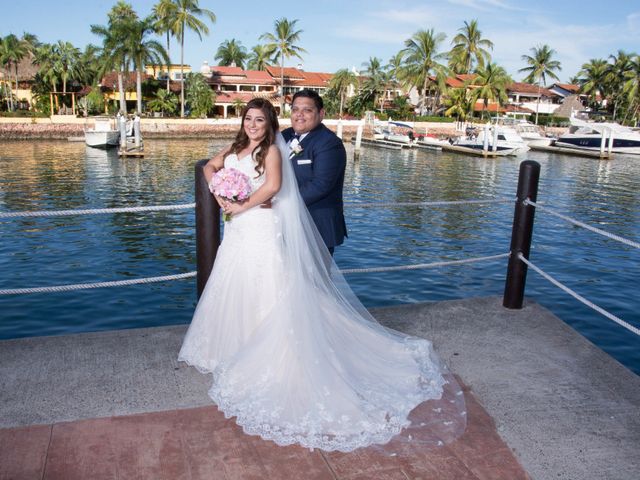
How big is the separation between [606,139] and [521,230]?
154 feet

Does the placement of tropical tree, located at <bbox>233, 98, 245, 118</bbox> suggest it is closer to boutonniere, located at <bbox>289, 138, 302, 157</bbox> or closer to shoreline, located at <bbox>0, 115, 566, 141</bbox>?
shoreline, located at <bbox>0, 115, 566, 141</bbox>

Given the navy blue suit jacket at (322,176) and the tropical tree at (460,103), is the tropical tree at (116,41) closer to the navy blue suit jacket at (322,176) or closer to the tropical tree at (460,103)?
the tropical tree at (460,103)

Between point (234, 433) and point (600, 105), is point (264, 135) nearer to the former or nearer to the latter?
point (234, 433)

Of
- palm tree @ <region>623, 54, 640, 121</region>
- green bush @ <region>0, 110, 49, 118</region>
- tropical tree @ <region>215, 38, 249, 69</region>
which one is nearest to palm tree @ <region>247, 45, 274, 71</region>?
tropical tree @ <region>215, 38, 249, 69</region>

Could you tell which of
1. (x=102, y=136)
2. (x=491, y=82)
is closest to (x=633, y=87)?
(x=491, y=82)

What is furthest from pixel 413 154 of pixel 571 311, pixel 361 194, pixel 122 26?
pixel 571 311

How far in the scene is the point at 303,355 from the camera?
3459 mm

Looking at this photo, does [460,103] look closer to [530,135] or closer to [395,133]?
[395,133]

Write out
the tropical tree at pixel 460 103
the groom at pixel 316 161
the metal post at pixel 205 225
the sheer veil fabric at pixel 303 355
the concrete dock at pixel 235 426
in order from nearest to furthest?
the concrete dock at pixel 235 426 < the sheer veil fabric at pixel 303 355 < the groom at pixel 316 161 < the metal post at pixel 205 225 < the tropical tree at pixel 460 103

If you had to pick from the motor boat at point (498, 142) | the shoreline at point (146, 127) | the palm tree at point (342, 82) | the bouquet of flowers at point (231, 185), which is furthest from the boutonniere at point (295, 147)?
the palm tree at point (342, 82)

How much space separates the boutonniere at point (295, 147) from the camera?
4.07 meters

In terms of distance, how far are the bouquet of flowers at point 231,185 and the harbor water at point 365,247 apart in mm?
5819

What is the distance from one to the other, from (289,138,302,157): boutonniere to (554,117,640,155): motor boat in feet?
149

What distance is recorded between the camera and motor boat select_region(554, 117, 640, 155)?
45031 millimetres
